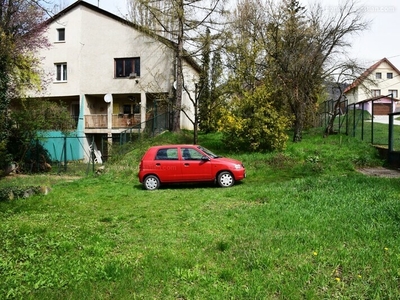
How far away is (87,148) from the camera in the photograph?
25.5 metres

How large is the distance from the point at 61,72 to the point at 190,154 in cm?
1907

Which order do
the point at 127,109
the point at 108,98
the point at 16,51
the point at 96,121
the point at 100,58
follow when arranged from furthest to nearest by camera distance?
the point at 127,109, the point at 96,121, the point at 100,58, the point at 108,98, the point at 16,51

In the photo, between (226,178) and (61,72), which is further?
(61,72)

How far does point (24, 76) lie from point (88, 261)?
1623cm

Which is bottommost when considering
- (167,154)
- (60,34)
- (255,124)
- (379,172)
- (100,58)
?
(379,172)

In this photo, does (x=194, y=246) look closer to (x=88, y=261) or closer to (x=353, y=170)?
(x=88, y=261)

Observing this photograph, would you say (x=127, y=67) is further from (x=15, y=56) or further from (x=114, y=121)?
(x=15, y=56)

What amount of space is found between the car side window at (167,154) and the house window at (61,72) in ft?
58.6

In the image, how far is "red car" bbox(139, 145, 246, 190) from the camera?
11.4 metres

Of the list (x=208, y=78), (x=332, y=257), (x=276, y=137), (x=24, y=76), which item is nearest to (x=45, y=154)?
(x=24, y=76)

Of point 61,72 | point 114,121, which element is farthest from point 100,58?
point 114,121

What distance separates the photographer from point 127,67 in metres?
25.1

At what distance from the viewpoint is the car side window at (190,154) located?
38.4ft

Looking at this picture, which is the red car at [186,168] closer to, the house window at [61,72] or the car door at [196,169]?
the car door at [196,169]
